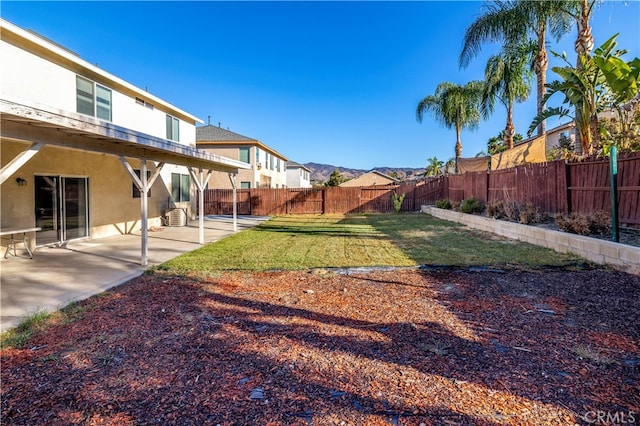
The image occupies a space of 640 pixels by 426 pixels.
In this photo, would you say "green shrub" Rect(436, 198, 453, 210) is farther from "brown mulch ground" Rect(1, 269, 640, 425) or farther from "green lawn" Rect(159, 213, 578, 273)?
"brown mulch ground" Rect(1, 269, 640, 425)

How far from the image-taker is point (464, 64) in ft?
49.0

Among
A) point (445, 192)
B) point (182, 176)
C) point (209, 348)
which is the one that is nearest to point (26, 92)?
point (182, 176)

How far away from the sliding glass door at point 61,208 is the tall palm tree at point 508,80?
1812 centimetres

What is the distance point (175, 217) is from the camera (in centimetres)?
1424

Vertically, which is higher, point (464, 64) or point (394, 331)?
point (464, 64)

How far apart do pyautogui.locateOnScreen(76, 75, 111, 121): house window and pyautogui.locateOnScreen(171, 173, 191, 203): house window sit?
441 centimetres

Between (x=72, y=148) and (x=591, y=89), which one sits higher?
(x=591, y=89)

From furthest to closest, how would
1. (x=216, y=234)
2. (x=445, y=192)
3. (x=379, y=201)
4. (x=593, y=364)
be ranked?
(x=379, y=201) < (x=445, y=192) < (x=216, y=234) < (x=593, y=364)

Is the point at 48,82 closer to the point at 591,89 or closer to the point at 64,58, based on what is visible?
the point at 64,58

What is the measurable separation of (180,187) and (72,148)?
33.2ft

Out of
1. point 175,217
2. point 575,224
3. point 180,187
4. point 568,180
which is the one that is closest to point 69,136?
point 175,217

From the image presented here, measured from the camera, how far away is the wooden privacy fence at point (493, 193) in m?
7.10

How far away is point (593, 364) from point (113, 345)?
450 cm

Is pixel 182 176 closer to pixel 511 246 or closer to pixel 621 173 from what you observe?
pixel 511 246
